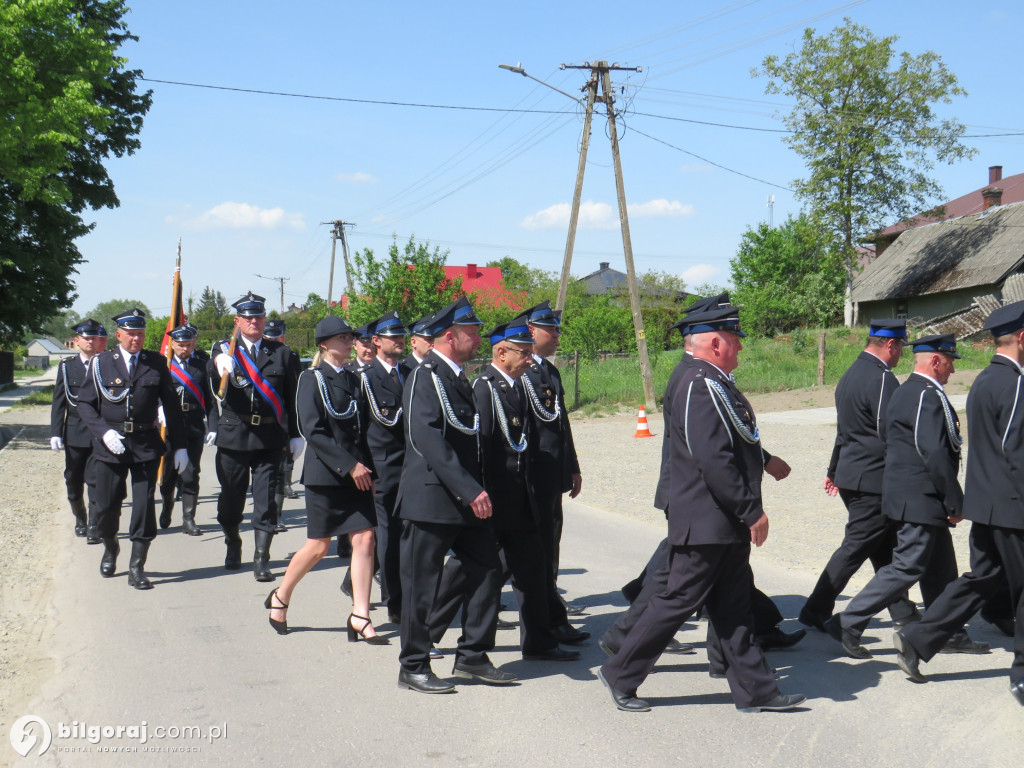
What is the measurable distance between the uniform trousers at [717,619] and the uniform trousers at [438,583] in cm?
81

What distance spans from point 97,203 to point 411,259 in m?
11.2

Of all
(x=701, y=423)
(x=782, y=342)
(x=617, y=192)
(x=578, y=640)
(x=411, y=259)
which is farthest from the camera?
(x=782, y=342)

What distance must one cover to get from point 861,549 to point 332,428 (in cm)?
337

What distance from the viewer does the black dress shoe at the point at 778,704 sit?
449 cm

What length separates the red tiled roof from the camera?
174ft

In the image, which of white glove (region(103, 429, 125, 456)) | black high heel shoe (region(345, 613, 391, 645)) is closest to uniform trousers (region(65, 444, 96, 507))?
white glove (region(103, 429, 125, 456))

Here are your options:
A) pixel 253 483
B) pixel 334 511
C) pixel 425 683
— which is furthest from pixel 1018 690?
pixel 253 483

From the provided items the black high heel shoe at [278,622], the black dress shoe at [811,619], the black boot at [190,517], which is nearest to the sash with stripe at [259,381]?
the black high heel shoe at [278,622]

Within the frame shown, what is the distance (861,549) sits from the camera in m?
5.51

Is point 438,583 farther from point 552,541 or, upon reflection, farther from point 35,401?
point 35,401

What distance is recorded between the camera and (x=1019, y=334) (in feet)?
15.2

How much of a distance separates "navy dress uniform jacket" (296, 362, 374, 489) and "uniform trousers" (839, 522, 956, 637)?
10.2ft

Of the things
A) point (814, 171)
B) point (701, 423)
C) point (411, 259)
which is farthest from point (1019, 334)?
point (814, 171)

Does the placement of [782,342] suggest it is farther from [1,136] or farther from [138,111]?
[1,136]
